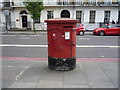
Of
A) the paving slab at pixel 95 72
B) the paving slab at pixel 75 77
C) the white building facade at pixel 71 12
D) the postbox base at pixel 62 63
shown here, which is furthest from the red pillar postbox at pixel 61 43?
the white building facade at pixel 71 12

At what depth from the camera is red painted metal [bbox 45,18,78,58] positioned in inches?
193

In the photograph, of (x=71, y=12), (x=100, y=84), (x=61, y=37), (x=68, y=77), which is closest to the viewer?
(x=100, y=84)

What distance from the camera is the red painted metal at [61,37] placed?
4906mm

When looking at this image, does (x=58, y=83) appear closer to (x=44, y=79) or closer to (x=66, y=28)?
(x=44, y=79)

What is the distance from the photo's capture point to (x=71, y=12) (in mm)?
26062

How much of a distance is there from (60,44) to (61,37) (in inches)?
9.3

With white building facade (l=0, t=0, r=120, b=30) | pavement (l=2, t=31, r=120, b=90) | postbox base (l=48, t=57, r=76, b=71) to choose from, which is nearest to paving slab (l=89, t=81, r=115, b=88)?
pavement (l=2, t=31, r=120, b=90)

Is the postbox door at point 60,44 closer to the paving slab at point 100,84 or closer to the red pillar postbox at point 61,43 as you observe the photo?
the red pillar postbox at point 61,43

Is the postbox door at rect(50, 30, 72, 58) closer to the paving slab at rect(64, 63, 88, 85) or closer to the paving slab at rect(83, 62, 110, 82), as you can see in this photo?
the paving slab at rect(64, 63, 88, 85)

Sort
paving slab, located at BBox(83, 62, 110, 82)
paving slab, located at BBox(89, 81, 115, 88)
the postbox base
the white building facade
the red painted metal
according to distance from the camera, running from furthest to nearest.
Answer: the white building facade < the postbox base < the red painted metal < paving slab, located at BBox(83, 62, 110, 82) < paving slab, located at BBox(89, 81, 115, 88)

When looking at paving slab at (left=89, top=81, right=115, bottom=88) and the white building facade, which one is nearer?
paving slab at (left=89, top=81, right=115, bottom=88)

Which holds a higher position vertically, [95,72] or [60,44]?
[60,44]

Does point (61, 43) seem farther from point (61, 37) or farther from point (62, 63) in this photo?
point (62, 63)

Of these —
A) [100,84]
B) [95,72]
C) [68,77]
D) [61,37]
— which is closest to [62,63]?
[68,77]
